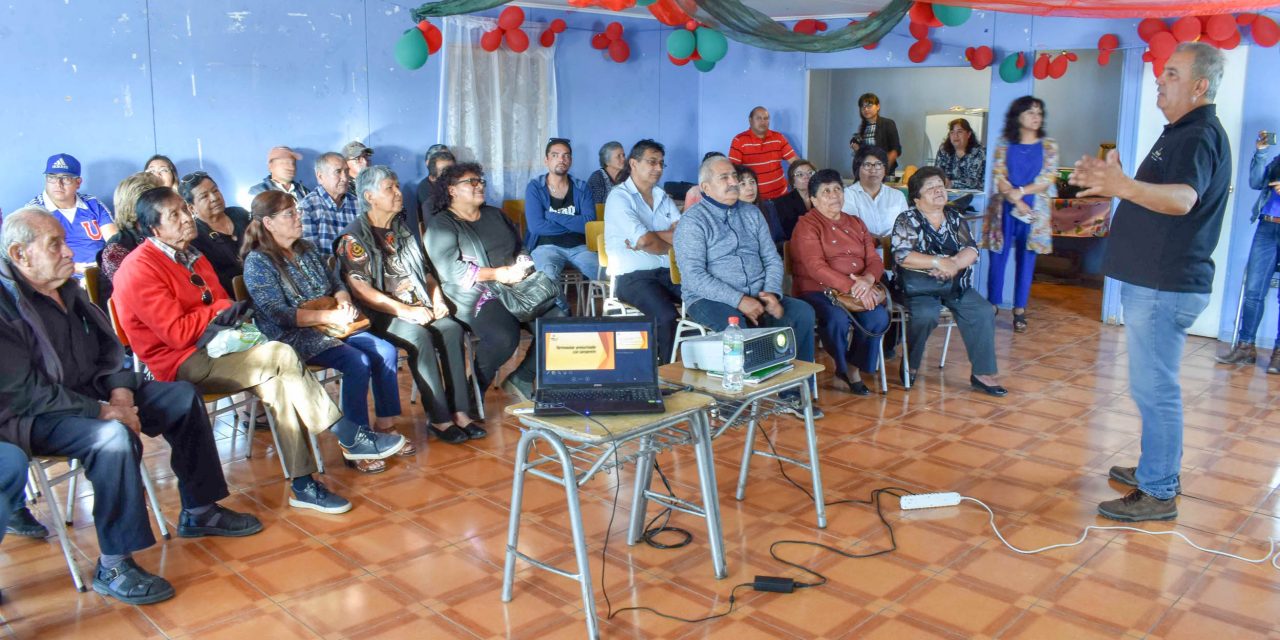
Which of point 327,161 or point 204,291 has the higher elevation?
point 327,161

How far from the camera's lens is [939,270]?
16.9ft

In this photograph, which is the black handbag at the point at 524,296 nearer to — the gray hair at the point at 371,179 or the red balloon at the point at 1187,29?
the gray hair at the point at 371,179

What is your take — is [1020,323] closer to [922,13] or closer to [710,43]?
[922,13]

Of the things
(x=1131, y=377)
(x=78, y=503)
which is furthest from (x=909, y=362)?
(x=78, y=503)

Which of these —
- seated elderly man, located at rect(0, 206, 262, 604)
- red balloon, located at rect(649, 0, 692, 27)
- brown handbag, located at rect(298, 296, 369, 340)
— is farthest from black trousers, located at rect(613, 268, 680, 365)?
seated elderly man, located at rect(0, 206, 262, 604)

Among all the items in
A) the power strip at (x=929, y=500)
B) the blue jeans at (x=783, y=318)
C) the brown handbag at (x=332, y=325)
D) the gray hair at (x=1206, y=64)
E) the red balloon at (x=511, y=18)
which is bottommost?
the power strip at (x=929, y=500)

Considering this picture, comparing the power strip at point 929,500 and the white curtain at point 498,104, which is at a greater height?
the white curtain at point 498,104

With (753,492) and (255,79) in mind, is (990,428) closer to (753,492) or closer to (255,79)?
(753,492)

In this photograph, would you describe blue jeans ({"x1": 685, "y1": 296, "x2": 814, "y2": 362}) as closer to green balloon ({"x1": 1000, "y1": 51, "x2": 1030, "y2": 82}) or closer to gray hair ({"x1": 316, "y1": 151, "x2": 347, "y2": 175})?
gray hair ({"x1": 316, "y1": 151, "x2": 347, "y2": 175})

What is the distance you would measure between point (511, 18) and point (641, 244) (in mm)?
3062

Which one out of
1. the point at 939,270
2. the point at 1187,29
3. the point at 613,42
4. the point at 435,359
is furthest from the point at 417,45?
the point at 1187,29

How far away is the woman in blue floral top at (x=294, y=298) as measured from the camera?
3.98 m

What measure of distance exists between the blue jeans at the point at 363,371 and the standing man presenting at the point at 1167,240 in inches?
109

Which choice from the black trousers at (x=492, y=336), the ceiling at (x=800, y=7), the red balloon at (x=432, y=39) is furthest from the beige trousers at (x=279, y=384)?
the ceiling at (x=800, y=7)
